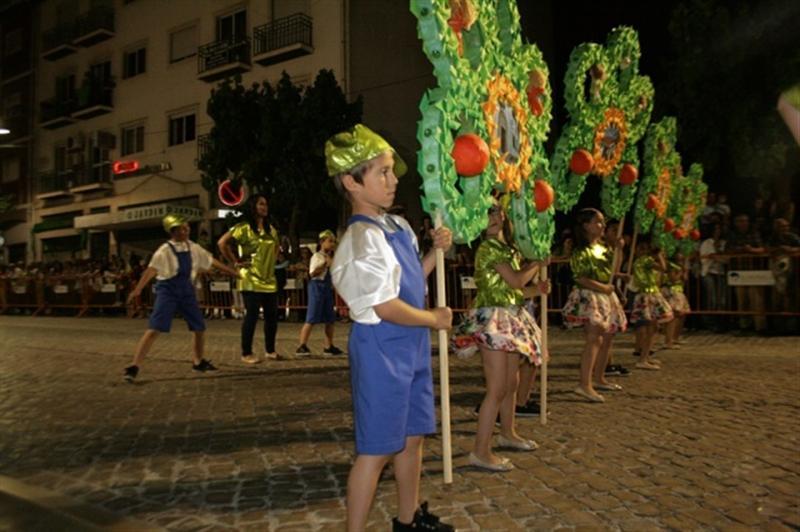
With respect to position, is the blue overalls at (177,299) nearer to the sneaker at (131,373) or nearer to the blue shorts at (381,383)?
the sneaker at (131,373)

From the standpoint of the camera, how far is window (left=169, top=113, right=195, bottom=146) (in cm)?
2628

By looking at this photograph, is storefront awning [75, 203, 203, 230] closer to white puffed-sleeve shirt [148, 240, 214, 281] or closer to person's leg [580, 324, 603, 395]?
white puffed-sleeve shirt [148, 240, 214, 281]

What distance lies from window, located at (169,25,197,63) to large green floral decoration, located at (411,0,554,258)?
24534mm

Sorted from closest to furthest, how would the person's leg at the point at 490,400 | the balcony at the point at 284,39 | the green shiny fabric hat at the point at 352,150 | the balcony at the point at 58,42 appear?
the green shiny fabric hat at the point at 352,150 → the person's leg at the point at 490,400 → the balcony at the point at 284,39 → the balcony at the point at 58,42

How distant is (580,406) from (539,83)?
2.83 metres

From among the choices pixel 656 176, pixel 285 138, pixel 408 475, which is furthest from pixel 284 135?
pixel 408 475

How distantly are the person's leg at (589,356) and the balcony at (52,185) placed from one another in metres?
30.7

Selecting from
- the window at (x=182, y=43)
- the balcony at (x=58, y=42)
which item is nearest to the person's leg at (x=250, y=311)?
the window at (x=182, y=43)

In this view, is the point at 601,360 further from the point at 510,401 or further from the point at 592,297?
the point at 510,401

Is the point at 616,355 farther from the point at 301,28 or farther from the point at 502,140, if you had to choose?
the point at 301,28

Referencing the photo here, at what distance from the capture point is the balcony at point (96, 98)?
29500mm

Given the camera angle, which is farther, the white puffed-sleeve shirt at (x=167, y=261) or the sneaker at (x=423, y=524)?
the white puffed-sleeve shirt at (x=167, y=261)

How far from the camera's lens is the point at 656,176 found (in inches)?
303

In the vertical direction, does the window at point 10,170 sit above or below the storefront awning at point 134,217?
above
